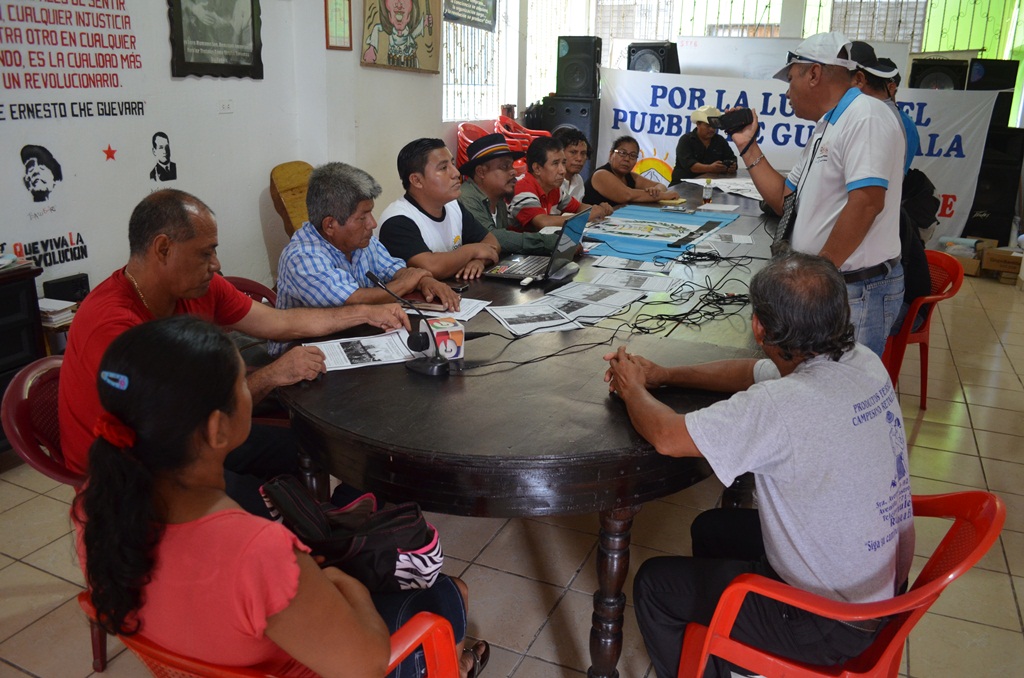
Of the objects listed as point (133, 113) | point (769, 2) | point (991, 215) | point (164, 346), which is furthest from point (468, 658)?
point (769, 2)

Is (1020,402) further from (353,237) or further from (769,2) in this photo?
(769,2)

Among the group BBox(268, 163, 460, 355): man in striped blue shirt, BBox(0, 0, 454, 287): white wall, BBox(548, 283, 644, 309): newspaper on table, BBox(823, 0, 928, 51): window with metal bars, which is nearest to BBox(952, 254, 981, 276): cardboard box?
BBox(823, 0, 928, 51): window with metal bars

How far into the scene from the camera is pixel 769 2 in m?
8.81

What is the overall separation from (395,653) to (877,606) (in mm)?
788

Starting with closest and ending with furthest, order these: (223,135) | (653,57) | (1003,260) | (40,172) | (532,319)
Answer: (532,319) < (40,172) < (223,135) < (1003,260) < (653,57)

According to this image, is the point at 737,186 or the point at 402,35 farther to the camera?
the point at 737,186

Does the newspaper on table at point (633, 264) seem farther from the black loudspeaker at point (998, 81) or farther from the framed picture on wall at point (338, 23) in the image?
the black loudspeaker at point (998, 81)

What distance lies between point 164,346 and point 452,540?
63.1 inches

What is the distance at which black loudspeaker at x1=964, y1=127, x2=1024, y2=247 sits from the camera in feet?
21.7

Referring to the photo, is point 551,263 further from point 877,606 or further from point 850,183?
point 877,606

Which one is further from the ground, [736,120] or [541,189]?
[736,120]

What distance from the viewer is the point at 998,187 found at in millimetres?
6695

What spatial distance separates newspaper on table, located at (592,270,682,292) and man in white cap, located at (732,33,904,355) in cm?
45

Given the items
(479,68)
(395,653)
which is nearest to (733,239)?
(395,653)
